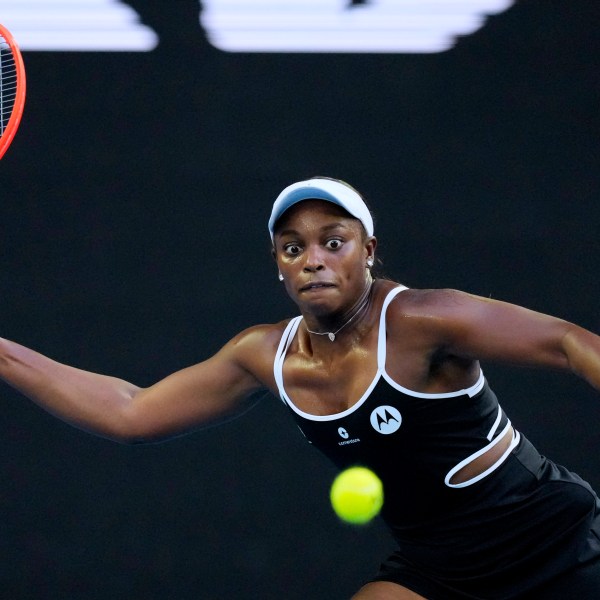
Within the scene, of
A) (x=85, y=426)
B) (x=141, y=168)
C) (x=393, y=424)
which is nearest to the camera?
(x=393, y=424)

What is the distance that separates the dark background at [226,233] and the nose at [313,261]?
1.65m

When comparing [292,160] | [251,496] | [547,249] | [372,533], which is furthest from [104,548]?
[547,249]

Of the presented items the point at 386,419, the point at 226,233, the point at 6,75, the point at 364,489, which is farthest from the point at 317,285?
the point at 6,75

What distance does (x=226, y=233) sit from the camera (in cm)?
405

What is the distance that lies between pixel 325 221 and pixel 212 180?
168 cm

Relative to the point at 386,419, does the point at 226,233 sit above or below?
above

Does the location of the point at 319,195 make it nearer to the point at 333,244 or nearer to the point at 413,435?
the point at 333,244

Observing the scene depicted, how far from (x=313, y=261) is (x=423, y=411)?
41 cm

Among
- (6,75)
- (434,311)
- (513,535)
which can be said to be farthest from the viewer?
(6,75)

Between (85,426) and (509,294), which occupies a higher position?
(509,294)

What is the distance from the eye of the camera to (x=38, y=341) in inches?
159

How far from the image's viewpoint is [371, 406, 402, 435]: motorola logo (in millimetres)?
2377

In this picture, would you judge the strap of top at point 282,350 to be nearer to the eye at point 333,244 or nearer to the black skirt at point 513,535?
the eye at point 333,244

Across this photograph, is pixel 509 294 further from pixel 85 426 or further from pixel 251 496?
pixel 85 426
